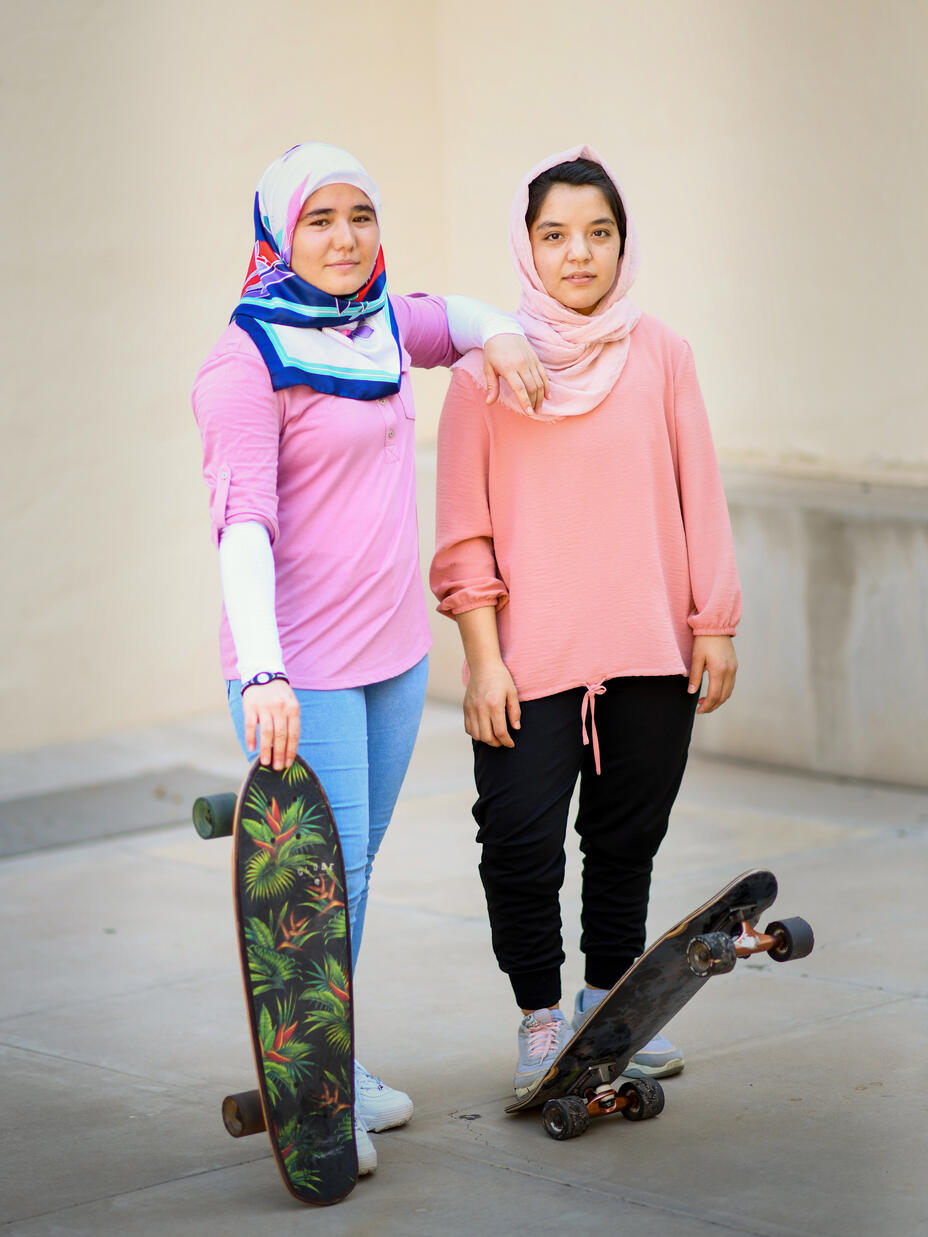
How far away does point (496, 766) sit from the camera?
10.5 feet

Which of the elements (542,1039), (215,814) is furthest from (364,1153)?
(215,814)

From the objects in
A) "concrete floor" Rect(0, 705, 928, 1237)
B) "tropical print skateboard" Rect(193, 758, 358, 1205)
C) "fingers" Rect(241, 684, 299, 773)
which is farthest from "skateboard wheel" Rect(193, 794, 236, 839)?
"concrete floor" Rect(0, 705, 928, 1237)

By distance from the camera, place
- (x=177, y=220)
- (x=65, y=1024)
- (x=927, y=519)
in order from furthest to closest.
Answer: (x=177, y=220)
(x=927, y=519)
(x=65, y=1024)

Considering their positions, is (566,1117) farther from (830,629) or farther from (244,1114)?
(830,629)

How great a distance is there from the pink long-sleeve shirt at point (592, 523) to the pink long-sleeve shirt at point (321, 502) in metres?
0.18

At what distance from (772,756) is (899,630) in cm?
71

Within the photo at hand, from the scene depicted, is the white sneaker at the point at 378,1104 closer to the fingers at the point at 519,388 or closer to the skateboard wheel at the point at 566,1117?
the skateboard wheel at the point at 566,1117

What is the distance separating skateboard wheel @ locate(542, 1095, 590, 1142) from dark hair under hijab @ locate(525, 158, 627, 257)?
1585 millimetres

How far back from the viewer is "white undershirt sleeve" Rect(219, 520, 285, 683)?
272 centimetres

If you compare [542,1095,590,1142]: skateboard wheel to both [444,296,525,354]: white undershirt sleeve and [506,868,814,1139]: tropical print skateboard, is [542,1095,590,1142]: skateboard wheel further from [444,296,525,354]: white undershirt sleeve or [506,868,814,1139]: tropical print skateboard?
[444,296,525,354]: white undershirt sleeve

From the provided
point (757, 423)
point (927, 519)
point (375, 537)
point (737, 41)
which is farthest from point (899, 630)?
point (375, 537)

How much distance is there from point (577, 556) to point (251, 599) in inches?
27.2

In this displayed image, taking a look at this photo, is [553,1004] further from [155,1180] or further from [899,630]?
[899,630]

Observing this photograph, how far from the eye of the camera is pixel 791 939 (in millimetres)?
2988
